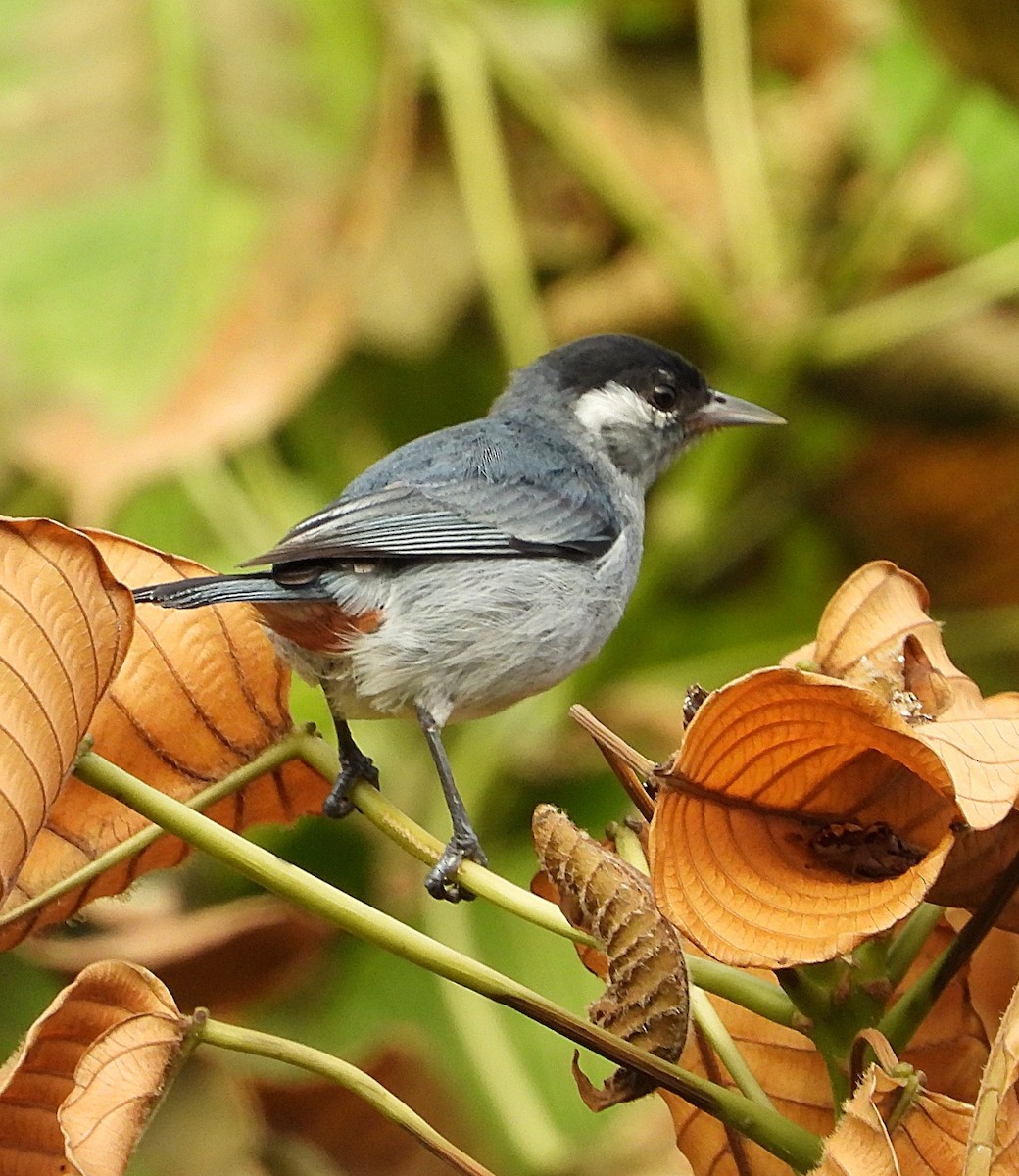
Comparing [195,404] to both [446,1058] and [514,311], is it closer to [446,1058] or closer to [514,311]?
[514,311]

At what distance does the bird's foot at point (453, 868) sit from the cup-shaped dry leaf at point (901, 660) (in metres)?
0.35

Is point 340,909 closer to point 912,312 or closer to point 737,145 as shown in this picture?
point 912,312

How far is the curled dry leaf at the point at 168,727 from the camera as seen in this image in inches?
57.9

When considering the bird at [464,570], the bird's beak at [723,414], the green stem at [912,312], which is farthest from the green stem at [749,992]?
the green stem at [912,312]

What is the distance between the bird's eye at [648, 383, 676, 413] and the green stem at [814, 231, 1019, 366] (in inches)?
11.9

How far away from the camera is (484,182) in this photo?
3285mm

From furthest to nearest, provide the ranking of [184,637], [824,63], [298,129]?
[824,63] < [298,129] < [184,637]

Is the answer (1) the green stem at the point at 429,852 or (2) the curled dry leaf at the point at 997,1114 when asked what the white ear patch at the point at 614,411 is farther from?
(2) the curled dry leaf at the point at 997,1114

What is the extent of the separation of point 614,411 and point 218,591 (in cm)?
162

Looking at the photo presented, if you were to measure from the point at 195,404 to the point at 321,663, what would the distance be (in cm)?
69

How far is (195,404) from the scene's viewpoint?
9.27 ft

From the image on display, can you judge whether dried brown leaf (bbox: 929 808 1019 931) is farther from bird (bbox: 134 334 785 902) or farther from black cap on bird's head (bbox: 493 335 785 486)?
black cap on bird's head (bbox: 493 335 785 486)

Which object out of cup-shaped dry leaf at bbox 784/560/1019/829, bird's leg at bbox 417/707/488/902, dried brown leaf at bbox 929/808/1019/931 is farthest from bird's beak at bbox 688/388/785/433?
dried brown leaf at bbox 929/808/1019/931

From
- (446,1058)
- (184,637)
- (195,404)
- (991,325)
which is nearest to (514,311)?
(195,404)
